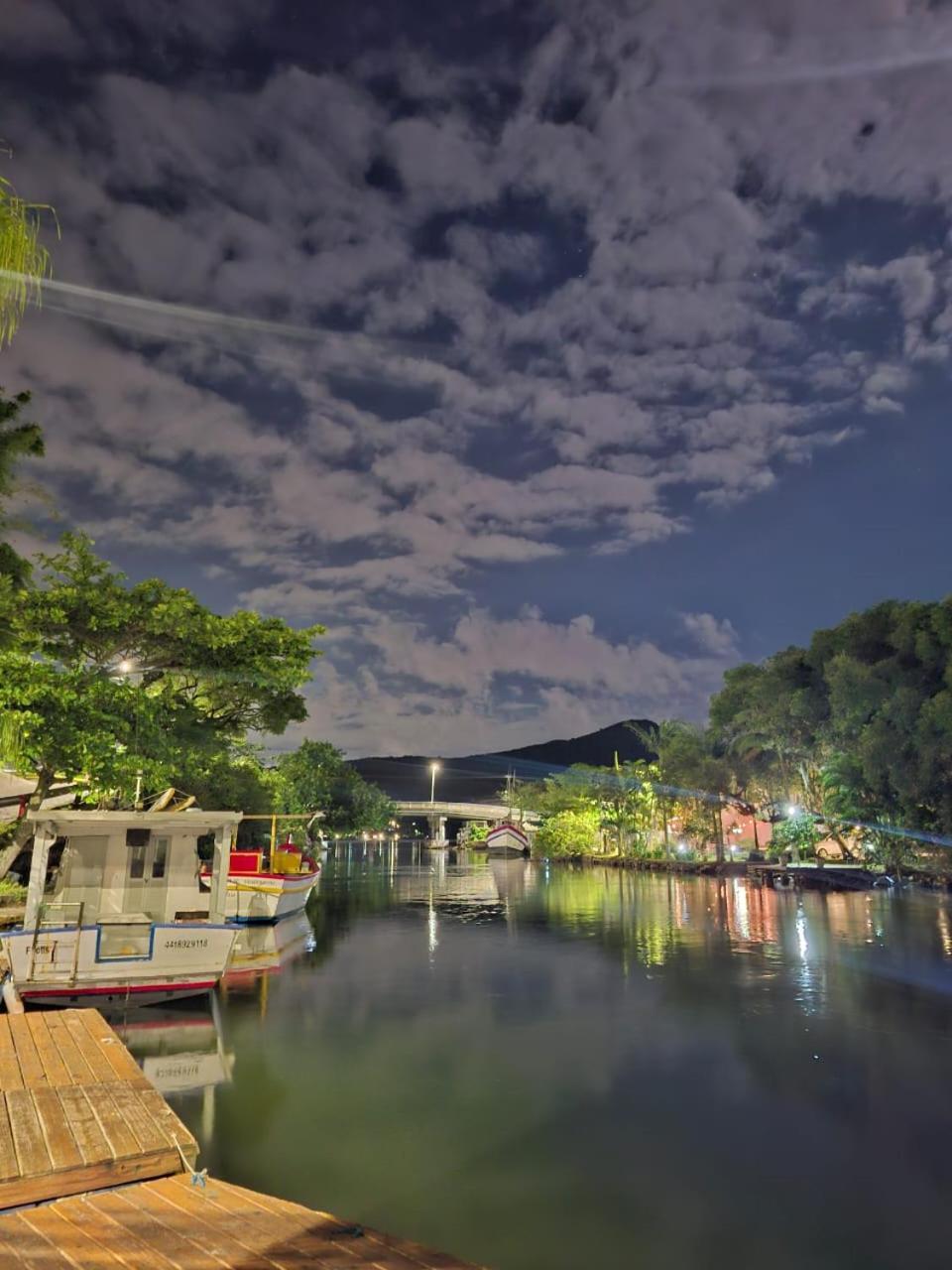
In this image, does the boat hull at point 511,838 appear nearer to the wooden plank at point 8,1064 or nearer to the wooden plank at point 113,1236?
the wooden plank at point 8,1064

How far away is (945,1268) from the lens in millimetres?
7422

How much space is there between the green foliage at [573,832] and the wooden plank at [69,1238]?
287 ft

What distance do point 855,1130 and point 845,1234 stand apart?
3.02m

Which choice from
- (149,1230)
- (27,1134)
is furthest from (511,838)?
(149,1230)

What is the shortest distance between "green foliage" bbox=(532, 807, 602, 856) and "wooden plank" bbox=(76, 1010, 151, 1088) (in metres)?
82.2

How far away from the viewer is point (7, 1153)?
6.77 meters

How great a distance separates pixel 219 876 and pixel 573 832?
3015 inches

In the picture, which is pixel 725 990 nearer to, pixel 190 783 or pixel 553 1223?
pixel 553 1223

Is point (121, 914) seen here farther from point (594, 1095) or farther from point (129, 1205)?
point (129, 1205)

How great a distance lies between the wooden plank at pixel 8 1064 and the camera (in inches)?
342

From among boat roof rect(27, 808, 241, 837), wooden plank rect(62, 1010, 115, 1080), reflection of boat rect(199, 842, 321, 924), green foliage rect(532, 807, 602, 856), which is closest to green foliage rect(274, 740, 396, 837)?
green foliage rect(532, 807, 602, 856)

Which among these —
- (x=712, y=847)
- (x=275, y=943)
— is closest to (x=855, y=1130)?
(x=275, y=943)

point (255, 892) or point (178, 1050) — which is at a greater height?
point (255, 892)

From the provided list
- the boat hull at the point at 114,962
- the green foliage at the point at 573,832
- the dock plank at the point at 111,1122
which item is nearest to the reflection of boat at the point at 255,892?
the boat hull at the point at 114,962
